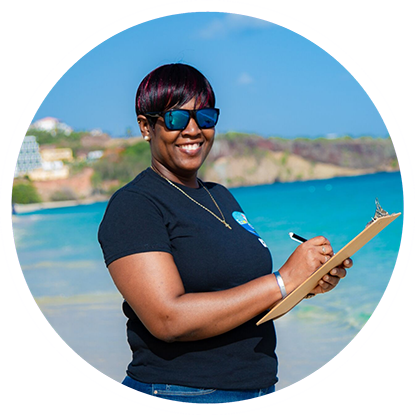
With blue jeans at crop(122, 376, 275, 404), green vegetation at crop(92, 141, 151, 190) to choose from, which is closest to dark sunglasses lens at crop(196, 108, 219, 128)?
blue jeans at crop(122, 376, 275, 404)

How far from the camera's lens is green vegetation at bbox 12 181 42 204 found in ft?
58.3

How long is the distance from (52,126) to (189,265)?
56.2 ft

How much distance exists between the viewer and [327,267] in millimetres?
1493

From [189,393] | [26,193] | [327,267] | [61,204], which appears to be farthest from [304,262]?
[61,204]

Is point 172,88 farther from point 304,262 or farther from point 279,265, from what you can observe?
point 279,265

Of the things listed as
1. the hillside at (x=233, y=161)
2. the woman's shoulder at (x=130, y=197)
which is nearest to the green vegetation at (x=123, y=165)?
the hillside at (x=233, y=161)

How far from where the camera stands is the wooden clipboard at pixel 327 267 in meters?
1.45

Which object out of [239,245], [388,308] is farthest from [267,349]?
[388,308]

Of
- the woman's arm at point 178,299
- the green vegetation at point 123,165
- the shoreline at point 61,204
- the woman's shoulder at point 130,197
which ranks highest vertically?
the green vegetation at point 123,165

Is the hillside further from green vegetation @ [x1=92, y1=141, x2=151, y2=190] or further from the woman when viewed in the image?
the woman

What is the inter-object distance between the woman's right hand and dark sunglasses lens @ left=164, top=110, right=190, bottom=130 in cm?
46

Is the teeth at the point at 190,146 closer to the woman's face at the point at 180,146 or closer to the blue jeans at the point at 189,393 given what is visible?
the woman's face at the point at 180,146

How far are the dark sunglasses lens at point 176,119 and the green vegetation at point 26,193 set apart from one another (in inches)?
664

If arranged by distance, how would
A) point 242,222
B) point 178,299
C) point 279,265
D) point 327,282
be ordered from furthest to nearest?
point 279,265
point 242,222
point 327,282
point 178,299
